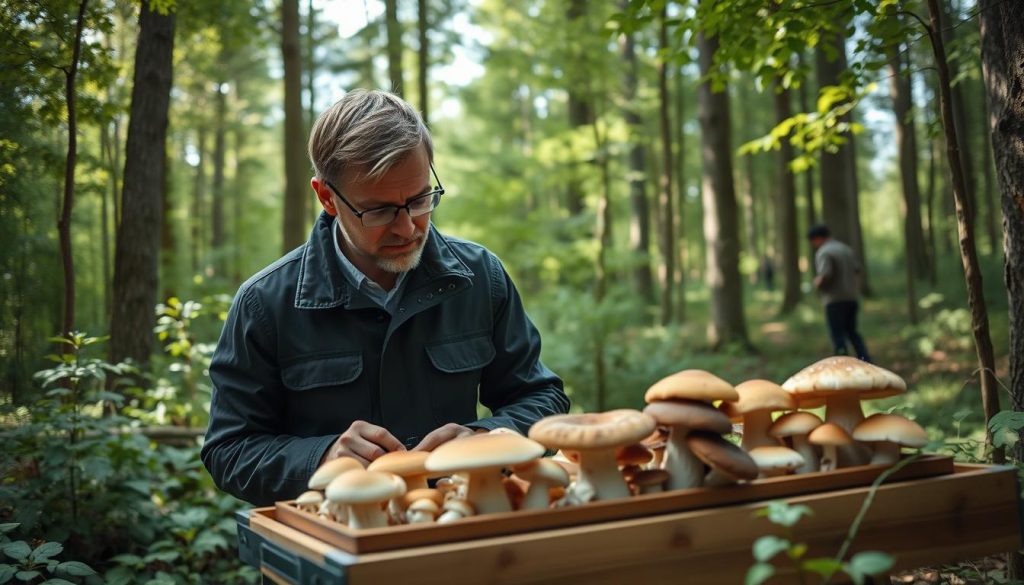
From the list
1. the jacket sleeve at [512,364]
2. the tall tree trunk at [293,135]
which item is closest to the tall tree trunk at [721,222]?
the tall tree trunk at [293,135]

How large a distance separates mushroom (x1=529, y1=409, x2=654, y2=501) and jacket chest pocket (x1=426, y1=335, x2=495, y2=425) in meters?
1.19

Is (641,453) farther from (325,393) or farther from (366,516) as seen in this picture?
(325,393)

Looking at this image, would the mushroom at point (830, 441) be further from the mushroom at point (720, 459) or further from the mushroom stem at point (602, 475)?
the mushroom stem at point (602, 475)

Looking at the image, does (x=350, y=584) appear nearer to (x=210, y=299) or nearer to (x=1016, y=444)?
(x=1016, y=444)

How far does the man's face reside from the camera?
2547mm

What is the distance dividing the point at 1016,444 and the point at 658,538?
99.1 inches

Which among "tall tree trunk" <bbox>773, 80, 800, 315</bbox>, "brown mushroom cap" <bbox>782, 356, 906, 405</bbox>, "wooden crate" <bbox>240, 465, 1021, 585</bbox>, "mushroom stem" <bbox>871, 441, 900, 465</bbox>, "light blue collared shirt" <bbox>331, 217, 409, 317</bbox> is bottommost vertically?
"wooden crate" <bbox>240, 465, 1021, 585</bbox>

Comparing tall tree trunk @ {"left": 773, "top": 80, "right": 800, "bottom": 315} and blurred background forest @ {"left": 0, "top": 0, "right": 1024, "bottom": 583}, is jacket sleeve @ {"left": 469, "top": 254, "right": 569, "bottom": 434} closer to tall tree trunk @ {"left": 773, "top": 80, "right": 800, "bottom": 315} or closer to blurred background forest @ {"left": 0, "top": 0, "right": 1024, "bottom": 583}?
blurred background forest @ {"left": 0, "top": 0, "right": 1024, "bottom": 583}

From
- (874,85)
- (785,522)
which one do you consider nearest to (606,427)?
(785,522)

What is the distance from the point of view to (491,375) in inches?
121

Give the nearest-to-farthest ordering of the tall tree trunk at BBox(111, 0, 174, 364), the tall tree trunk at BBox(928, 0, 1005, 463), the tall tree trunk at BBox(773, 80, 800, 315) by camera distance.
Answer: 1. the tall tree trunk at BBox(928, 0, 1005, 463)
2. the tall tree trunk at BBox(111, 0, 174, 364)
3. the tall tree trunk at BBox(773, 80, 800, 315)

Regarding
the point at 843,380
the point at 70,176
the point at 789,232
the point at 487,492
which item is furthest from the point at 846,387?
the point at 789,232

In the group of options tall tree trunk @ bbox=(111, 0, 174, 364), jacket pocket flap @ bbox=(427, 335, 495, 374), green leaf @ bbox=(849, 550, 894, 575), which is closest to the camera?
green leaf @ bbox=(849, 550, 894, 575)

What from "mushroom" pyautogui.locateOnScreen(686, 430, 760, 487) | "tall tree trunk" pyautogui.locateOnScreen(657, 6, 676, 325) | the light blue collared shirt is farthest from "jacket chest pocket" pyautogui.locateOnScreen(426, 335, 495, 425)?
"tall tree trunk" pyautogui.locateOnScreen(657, 6, 676, 325)
